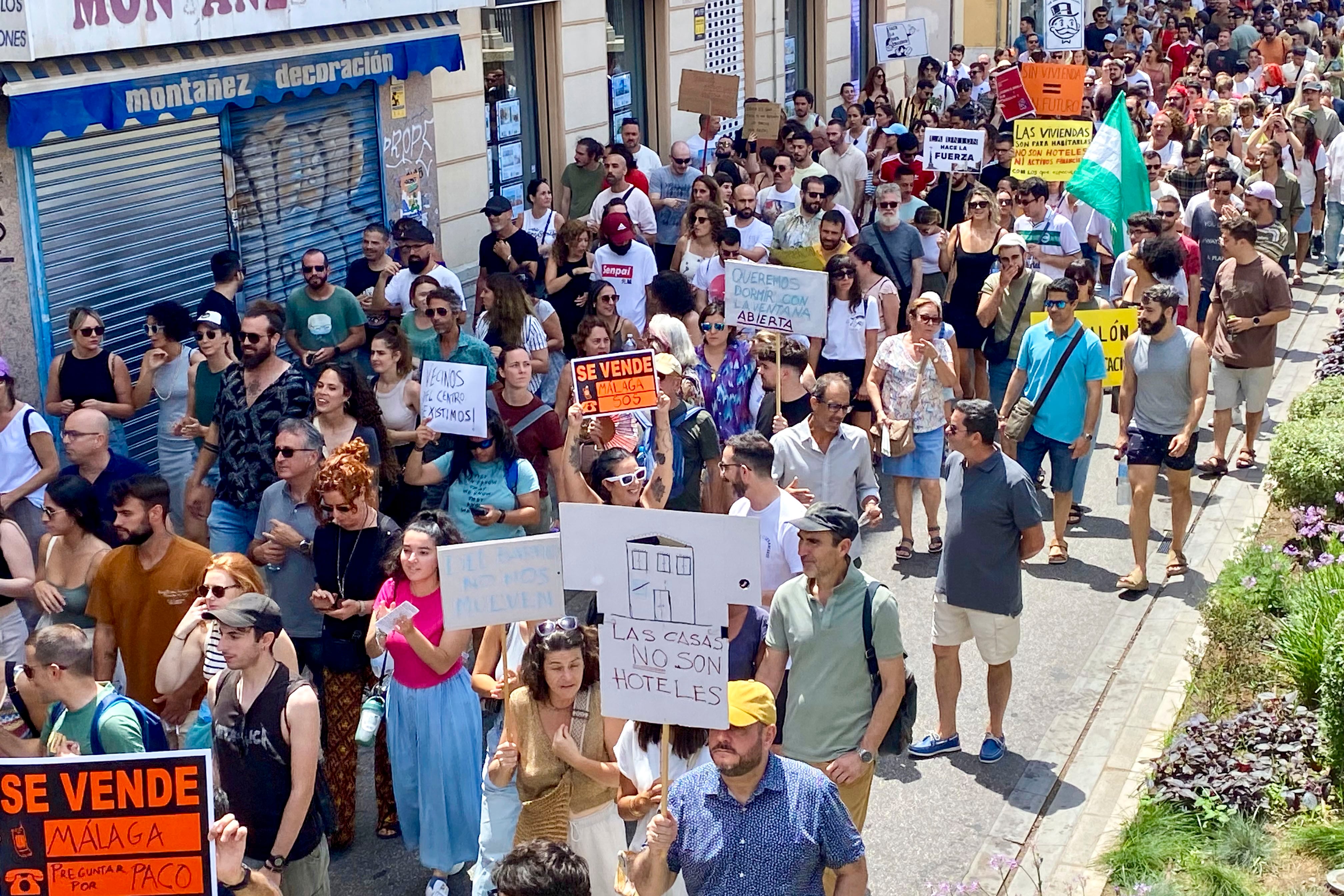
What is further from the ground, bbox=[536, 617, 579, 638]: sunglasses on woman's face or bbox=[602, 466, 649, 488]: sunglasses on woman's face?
bbox=[536, 617, 579, 638]: sunglasses on woman's face

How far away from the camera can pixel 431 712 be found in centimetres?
679

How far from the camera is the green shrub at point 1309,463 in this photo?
10.2 m

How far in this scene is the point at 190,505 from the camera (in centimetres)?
898

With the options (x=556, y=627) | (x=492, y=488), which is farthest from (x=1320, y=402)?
(x=556, y=627)

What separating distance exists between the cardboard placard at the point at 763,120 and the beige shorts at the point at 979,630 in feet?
32.8

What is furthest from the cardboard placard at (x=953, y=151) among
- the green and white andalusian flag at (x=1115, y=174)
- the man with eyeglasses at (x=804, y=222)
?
the man with eyeglasses at (x=804, y=222)

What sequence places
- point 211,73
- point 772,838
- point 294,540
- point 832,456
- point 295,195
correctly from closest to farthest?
point 772,838 < point 294,540 < point 832,456 < point 211,73 < point 295,195

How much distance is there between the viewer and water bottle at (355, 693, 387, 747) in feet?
22.5

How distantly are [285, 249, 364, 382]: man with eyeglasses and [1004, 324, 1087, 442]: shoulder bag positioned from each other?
393 centimetres

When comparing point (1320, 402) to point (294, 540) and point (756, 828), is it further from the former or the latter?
point (756, 828)

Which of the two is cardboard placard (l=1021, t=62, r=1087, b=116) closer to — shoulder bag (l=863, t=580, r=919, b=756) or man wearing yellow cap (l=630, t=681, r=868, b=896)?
shoulder bag (l=863, t=580, r=919, b=756)

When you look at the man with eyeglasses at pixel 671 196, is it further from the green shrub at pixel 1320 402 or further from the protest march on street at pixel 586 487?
the green shrub at pixel 1320 402

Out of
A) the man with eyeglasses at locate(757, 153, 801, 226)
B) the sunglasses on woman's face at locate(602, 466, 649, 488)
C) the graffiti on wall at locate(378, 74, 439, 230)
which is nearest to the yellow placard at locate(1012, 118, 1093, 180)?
the man with eyeglasses at locate(757, 153, 801, 226)

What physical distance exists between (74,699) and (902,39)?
17751 millimetres
